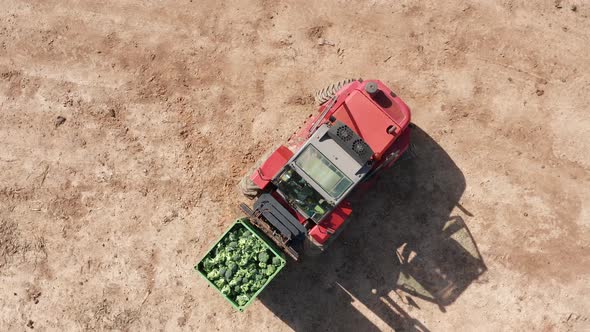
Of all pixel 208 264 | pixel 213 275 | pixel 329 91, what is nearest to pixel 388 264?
pixel 213 275

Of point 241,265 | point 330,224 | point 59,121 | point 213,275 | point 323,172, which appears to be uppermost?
point 323,172

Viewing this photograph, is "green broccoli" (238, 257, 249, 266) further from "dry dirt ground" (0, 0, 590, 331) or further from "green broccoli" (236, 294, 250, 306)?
"dry dirt ground" (0, 0, 590, 331)

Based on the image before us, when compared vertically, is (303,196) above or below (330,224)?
above

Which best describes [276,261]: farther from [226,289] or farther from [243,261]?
[226,289]

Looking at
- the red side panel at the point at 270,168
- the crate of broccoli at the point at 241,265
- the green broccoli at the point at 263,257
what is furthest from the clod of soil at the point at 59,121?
the green broccoli at the point at 263,257

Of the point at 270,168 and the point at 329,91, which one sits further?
the point at 329,91

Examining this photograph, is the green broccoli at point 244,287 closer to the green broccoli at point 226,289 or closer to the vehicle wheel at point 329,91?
Result: the green broccoli at point 226,289
